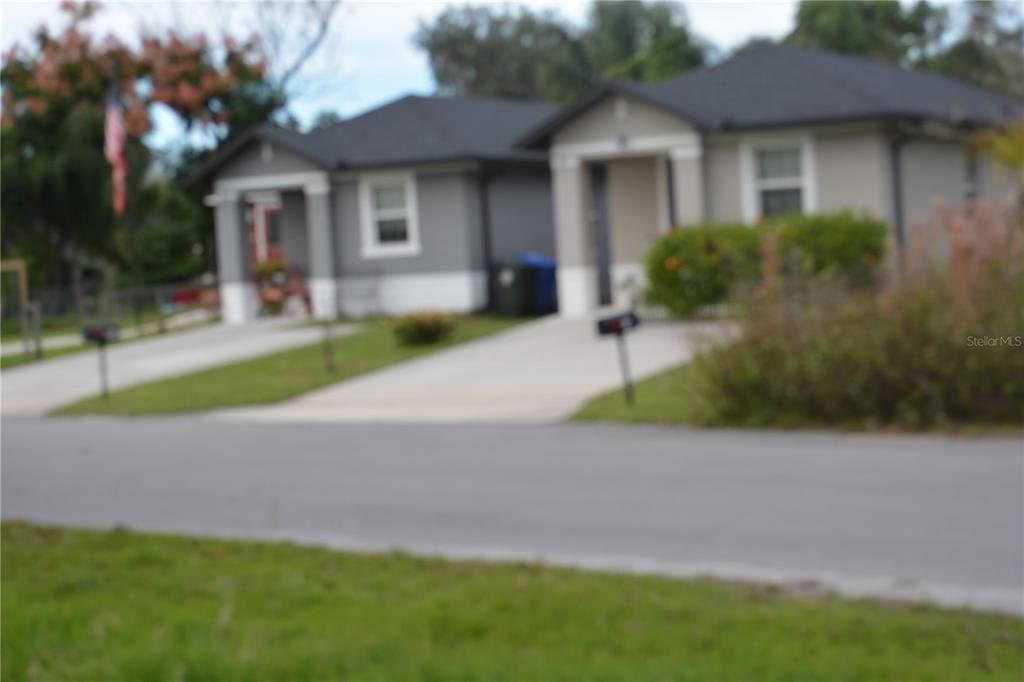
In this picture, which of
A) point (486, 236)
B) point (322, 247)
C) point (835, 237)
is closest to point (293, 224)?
point (322, 247)

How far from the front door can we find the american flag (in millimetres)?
22606

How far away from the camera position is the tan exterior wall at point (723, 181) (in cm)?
2445

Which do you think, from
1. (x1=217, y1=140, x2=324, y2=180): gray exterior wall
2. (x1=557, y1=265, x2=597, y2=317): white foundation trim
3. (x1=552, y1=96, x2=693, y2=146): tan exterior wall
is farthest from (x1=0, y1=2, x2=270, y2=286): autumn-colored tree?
(x1=557, y1=265, x2=597, y2=317): white foundation trim

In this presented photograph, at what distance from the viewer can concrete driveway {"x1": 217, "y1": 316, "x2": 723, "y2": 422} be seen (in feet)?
50.1

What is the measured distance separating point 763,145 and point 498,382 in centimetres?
897

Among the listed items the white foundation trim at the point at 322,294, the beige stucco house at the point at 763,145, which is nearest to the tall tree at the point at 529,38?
the beige stucco house at the point at 763,145

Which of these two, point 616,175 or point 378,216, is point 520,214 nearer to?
point 378,216

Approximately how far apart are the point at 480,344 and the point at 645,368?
5058mm

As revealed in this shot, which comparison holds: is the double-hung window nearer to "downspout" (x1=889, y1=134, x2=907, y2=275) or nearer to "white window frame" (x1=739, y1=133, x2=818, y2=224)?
"white window frame" (x1=739, y1=133, x2=818, y2=224)

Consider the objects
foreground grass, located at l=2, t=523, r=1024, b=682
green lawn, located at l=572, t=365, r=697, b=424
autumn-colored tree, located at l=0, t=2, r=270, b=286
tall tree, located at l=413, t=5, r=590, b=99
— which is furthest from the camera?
green lawn, located at l=572, t=365, r=697, b=424

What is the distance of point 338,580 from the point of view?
7.43 m

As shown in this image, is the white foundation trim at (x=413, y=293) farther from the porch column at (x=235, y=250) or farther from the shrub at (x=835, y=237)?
the shrub at (x=835, y=237)

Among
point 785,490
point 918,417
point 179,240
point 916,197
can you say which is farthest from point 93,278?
point 916,197

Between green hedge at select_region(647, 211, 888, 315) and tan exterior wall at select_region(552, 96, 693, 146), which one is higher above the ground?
tan exterior wall at select_region(552, 96, 693, 146)
